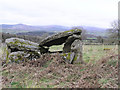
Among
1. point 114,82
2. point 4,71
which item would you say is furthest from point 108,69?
point 4,71

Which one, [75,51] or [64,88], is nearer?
[64,88]

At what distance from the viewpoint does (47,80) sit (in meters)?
5.50

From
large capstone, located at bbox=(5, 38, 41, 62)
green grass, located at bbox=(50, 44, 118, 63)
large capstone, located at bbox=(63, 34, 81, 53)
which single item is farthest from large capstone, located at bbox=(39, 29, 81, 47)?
green grass, located at bbox=(50, 44, 118, 63)

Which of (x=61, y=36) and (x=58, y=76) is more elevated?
(x=61, y=36)

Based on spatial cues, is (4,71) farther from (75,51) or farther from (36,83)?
(75,51)

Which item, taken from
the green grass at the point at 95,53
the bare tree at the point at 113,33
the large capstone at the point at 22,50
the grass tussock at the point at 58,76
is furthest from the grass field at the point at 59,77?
the bare tree at the point at 113,33

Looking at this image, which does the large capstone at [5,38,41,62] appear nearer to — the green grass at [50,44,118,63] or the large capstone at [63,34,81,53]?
the large capstone at [63,34,81,53]

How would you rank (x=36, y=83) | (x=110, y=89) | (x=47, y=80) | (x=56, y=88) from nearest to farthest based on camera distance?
(x=110, y=89) → (x=56, y=88) → (x=36, y=83) → (x=47, y=80)

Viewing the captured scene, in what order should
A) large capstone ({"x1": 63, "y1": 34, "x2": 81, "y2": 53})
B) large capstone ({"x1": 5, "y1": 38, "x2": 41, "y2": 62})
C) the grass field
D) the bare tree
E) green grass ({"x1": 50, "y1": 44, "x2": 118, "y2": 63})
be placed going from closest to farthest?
the grass field < large capstone ({"x1": 5, "y1": 38, "x2": 41, "y2": 62}) < large capstone ({"x1": 63, "y1": 34, "x2": 81, "y2": 53}) < green grass ({"x1": 50, "y1": 44, "x2": 118, "y2": 63}) < the bare tree

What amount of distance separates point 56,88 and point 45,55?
3627mm

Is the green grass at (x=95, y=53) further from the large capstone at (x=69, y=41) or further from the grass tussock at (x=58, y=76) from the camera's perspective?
the large capstone at (x=69, y=41)

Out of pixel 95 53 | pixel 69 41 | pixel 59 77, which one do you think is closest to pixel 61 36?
pixel 69 41

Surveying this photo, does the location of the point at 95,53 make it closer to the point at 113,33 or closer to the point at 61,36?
the point at 61,36

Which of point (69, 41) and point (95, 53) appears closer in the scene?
point (69, 41)
